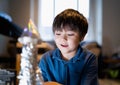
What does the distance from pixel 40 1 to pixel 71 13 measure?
389mm

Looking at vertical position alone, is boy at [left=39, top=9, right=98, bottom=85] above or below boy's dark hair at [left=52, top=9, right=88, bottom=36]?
below

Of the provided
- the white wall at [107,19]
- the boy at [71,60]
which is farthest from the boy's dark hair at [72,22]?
the white wall at [107,19]

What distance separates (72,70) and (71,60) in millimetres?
21

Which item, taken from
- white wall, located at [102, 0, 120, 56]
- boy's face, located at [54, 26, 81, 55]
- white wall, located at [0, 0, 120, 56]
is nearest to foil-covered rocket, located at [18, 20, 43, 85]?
boy's face, located at [54, 26, 81, 55]

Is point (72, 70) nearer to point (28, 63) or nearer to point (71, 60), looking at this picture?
point (71, 60)

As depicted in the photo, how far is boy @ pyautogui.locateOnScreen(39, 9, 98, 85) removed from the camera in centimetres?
34

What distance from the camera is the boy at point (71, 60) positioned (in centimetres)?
34

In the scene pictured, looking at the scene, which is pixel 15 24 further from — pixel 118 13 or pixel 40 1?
pixel 118 13

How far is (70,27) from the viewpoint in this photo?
33cm

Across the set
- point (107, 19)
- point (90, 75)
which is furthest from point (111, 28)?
point (90, 75)

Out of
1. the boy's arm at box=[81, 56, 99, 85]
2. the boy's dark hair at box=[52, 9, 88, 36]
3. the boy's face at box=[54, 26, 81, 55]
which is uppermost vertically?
the boy's dark hair at box=[52, 9, 88, 36]

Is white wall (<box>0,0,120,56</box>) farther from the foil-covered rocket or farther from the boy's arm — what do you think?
the foil-covered rocket

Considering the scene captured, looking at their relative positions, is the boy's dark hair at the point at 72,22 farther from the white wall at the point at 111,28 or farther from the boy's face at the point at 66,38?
the white wall at the point at 111,28

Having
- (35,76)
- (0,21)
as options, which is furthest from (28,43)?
(0,21)
